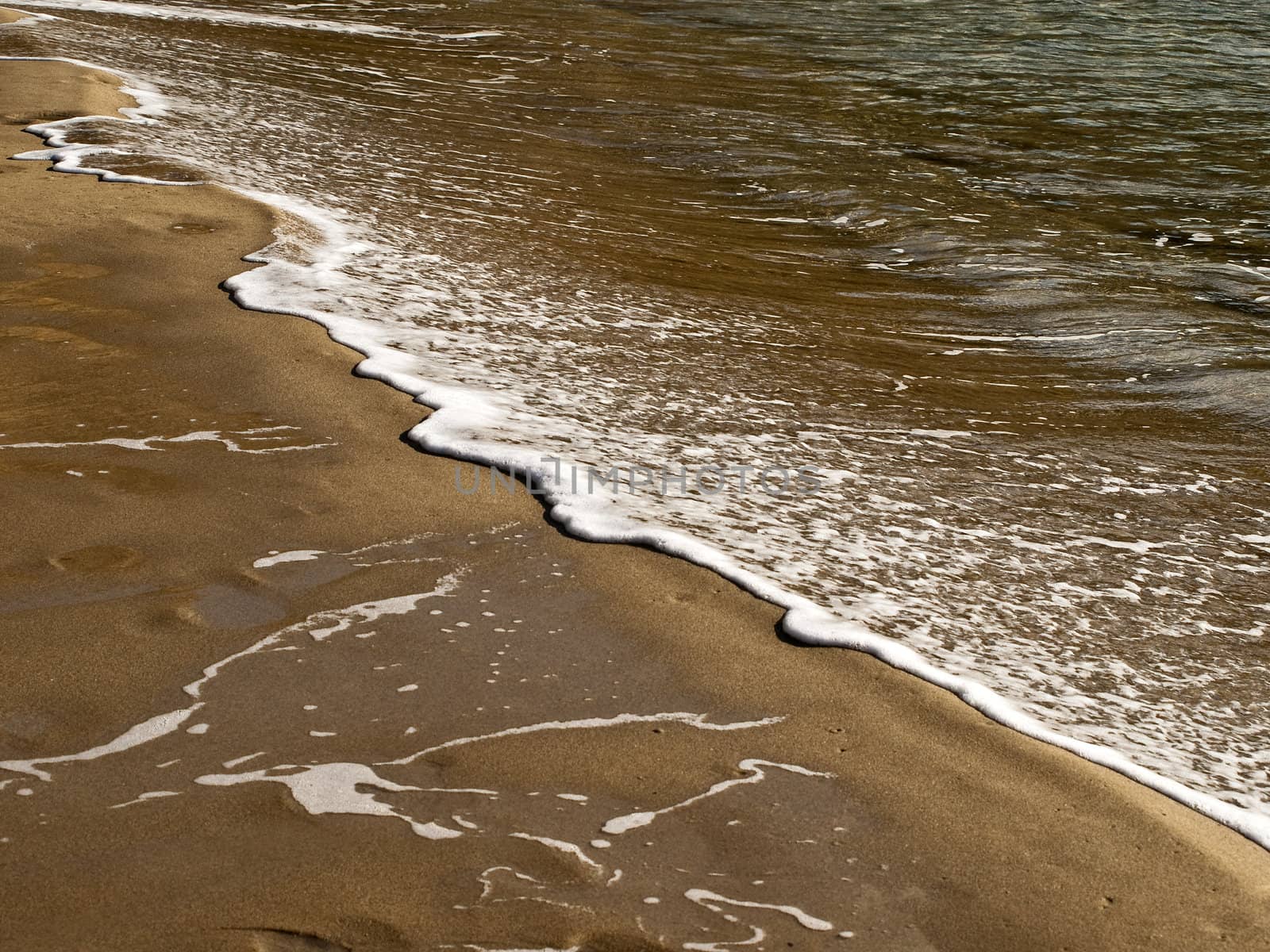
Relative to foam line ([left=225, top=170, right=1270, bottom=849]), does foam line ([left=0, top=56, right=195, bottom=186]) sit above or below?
above

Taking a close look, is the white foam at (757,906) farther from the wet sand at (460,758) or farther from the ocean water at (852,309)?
the ocean water at (852,309)

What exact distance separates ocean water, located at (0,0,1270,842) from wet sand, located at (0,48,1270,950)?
269 millimetres

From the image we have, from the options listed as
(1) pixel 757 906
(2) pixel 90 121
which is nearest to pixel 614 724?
(1) pixel 757 906

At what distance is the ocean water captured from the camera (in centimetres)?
333

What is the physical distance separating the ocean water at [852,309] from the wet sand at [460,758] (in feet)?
0.88

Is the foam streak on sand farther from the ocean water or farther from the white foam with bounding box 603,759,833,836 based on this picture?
the ocean water

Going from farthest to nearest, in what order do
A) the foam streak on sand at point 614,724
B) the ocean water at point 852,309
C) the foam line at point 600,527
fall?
the ocean water at point 852,309, the foam line at point 600,527, the foam streak on sand at point 614,724

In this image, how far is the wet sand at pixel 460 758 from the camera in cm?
218

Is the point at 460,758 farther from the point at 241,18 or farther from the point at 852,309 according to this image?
the point at 241,18

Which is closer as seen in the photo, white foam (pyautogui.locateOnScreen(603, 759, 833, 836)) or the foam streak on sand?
white foam (pyautogui.locateOnScreen(603, 759, 833, 836))

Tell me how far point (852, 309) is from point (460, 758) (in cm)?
432

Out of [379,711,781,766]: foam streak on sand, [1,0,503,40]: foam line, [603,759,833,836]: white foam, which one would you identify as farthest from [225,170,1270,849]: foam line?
[1,0,503,40]: foam line

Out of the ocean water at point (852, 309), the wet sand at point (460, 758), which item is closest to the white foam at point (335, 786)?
the wet sand at point (460, 758)

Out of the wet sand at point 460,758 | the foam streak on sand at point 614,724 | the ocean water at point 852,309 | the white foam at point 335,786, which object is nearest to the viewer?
the wet sand at point 460,758
